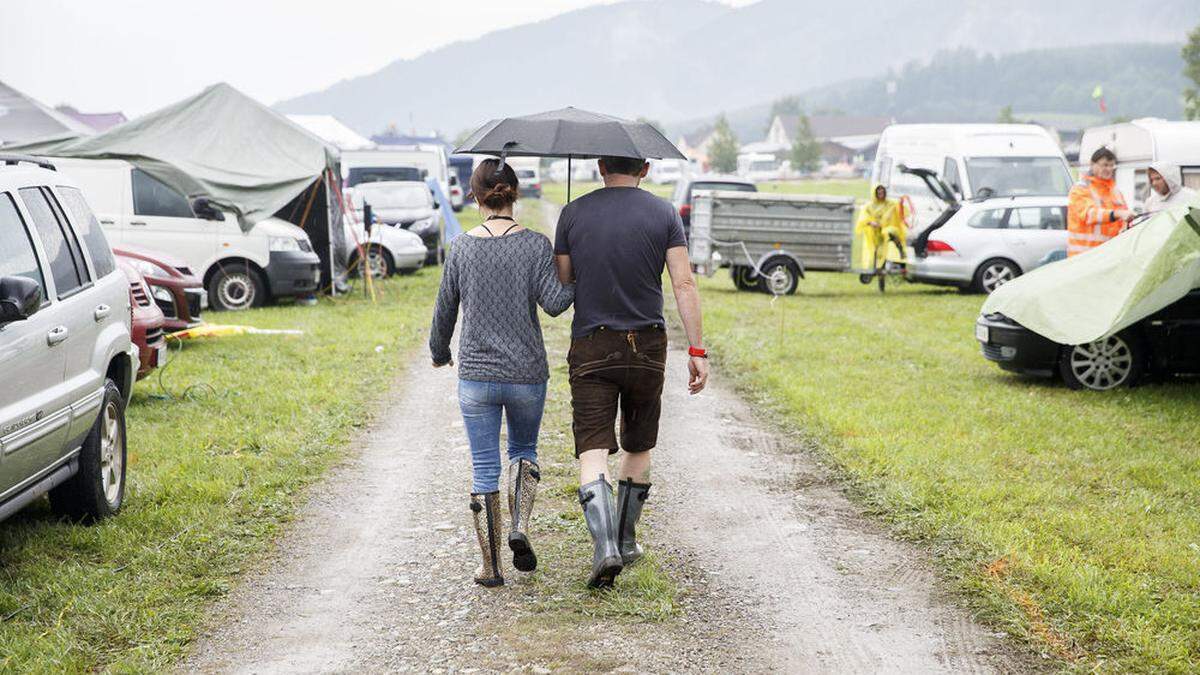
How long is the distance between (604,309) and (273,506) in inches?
104

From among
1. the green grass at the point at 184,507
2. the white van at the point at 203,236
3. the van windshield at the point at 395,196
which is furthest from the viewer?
the van windshield at the point at 395,196

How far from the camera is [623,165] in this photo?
5.27 metres

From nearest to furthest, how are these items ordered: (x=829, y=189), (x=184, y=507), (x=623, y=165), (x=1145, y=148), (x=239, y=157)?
(x=623, y=165) < (x=184, y=507) < (x=239, y=157) < (x=1145, y=148) < (x=829, y=189)

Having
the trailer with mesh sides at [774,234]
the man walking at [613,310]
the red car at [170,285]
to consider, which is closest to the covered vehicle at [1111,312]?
the man walking at [613,310]

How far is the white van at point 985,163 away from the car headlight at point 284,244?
9.52m

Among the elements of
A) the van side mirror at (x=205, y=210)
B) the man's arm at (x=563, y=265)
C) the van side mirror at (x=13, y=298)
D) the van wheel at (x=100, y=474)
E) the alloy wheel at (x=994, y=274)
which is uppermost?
the man's arm at (x=563, y=265)

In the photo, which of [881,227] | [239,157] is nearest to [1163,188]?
[881,227]

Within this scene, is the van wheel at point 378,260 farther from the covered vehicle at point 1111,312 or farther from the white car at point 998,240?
the covered vehicle at point 1111,312

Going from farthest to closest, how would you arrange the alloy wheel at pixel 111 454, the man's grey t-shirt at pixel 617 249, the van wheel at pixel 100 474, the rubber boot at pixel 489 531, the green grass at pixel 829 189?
1. the green grass at pixel 829 189
2. the alloy wheel at pixel 111 454
3. the van wheel at pixel 100 474
4. the rubber boot at pixel 489 531
5. the man's grey t-shirt at pixel 617 249

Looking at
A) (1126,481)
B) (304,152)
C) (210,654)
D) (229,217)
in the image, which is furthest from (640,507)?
(304,152)

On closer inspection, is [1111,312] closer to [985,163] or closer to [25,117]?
[985,163]

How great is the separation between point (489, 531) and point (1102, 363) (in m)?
6.86

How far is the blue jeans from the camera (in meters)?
5.29

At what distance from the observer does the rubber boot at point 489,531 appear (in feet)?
17.6
